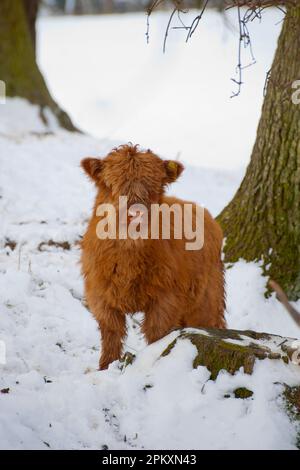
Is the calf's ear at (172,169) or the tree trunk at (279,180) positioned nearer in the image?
the calf's ear at (172,169)

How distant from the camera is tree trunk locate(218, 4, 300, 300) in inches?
253

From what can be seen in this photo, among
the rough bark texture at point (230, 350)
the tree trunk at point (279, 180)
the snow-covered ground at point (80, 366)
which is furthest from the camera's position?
the tree trunk at point (279, 180)

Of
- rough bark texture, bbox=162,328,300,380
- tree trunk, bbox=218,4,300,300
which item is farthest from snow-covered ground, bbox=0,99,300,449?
tree trunk, bbox=218,4,300,300

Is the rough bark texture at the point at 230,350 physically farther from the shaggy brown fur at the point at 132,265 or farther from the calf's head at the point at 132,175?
the calf's head at the point at 132,175

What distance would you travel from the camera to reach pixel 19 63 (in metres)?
11.8

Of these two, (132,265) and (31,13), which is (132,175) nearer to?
(132,265)

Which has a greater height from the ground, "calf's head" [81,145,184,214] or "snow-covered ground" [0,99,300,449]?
"calf's head" [81,145,184,214]

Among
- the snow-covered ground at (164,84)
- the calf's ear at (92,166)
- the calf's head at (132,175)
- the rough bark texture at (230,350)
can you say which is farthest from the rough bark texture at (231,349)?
the snow-covered ground at (164,84)

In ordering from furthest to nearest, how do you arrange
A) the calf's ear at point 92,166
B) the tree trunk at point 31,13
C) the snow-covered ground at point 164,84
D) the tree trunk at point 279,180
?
the snow-covered ground at point 164,84 < the tree trunk at point 31,13 < the tree trunk at point 279,180 < the calf's ear at point 92,166

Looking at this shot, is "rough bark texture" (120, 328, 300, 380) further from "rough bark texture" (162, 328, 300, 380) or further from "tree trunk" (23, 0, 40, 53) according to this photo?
"tree trunk" (23, 0, 40, 53)

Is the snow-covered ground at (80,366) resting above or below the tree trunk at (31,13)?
below

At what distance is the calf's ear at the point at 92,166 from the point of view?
488 cm

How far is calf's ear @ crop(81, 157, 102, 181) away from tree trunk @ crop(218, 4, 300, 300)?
228 centimetres

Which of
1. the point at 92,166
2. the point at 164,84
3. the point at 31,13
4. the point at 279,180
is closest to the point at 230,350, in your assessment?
the point at 92,166
